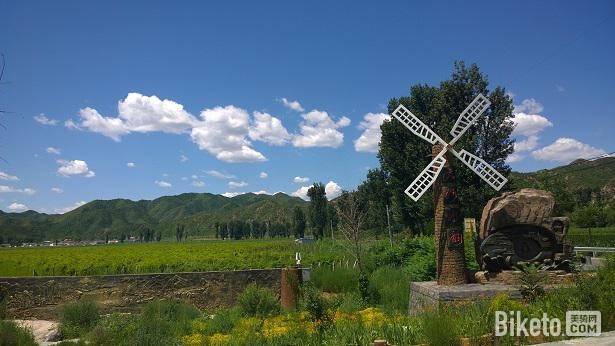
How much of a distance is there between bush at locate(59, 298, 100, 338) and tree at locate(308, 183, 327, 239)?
2484 inches

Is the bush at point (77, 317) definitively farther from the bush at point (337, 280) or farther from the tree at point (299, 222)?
the tree at point (299, 222)

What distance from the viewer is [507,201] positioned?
12.7 meters

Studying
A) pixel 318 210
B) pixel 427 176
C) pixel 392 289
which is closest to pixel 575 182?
pixel 318 210

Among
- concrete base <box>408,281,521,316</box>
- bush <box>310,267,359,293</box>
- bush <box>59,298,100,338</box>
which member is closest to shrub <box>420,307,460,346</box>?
concrete base <box>408,281,521,316</box>

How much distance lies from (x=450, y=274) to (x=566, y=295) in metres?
3.68

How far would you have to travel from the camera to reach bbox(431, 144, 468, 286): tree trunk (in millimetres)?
12062

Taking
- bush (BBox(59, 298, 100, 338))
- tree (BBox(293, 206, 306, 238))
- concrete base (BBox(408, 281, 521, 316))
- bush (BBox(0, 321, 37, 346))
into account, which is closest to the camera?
bush (BBox(0, 321, 37, 346))

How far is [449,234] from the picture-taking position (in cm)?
1222

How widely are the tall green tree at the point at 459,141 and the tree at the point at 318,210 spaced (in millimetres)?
41136

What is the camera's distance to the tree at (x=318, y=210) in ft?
251

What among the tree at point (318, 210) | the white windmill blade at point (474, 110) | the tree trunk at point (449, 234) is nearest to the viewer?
the tree trunk at point (449, 234)

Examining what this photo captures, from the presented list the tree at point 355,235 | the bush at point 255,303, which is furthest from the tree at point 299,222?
the bush at point 255,303

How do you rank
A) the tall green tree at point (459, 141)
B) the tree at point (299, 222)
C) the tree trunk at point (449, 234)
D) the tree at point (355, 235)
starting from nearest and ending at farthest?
1. the tree trunk at point (449, 234)
2. the tree at point (355, 235)
3. the tall green tree at point (459, 141)
4. the tree at point (299, 222)

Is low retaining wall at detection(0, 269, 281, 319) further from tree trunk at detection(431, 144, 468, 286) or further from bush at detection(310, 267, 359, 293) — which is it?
tree trunk at detection(431, 144, 468, 286)
